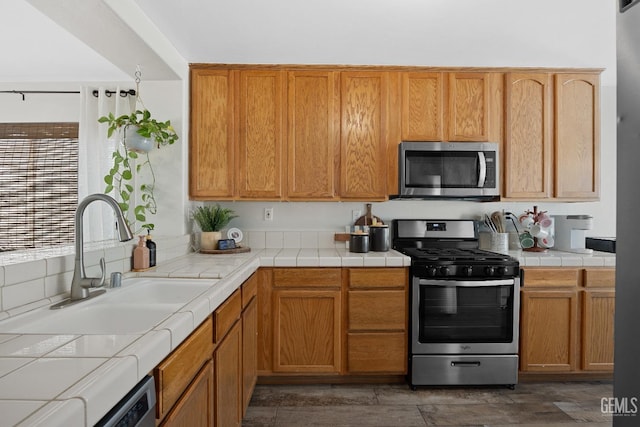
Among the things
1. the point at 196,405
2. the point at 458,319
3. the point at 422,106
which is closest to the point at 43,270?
the point at 196,405

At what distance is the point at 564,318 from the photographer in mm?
2588

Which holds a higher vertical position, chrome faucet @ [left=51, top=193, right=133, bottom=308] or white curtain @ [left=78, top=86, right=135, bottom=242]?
white curtain @ [left=78, top=86, right=135, bottom=242]

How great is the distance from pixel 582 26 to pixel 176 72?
8.51 feet

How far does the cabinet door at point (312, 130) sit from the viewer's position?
2797mm

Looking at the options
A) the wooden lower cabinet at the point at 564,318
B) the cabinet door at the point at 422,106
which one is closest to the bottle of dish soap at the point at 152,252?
the cabinet door at the point at 422,106

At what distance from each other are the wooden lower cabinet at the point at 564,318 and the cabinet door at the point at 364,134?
1.28 meters

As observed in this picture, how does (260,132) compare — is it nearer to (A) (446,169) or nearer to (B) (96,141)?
(A) (446,169)

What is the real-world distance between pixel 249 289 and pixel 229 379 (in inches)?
23.9

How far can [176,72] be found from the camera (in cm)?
253

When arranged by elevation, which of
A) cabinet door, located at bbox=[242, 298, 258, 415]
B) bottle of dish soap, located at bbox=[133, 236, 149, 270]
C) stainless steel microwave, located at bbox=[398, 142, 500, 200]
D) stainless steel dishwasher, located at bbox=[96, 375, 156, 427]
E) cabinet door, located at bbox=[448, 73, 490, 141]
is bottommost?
cabinet door, located at bbox=[242, 298, 258, 415]

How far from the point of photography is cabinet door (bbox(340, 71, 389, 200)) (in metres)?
2.81

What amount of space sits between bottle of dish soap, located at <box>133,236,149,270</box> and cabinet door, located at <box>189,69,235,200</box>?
2.84ft

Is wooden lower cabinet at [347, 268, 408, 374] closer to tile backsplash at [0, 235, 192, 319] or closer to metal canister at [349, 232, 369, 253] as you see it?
metal canister at [349, 232, 369, 253]

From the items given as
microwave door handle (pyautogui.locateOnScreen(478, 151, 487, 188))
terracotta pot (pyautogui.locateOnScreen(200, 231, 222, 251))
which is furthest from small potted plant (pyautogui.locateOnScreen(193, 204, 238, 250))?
microwave door handle (pyautogui.locateOnScreen(478, 151, 487, 188))
